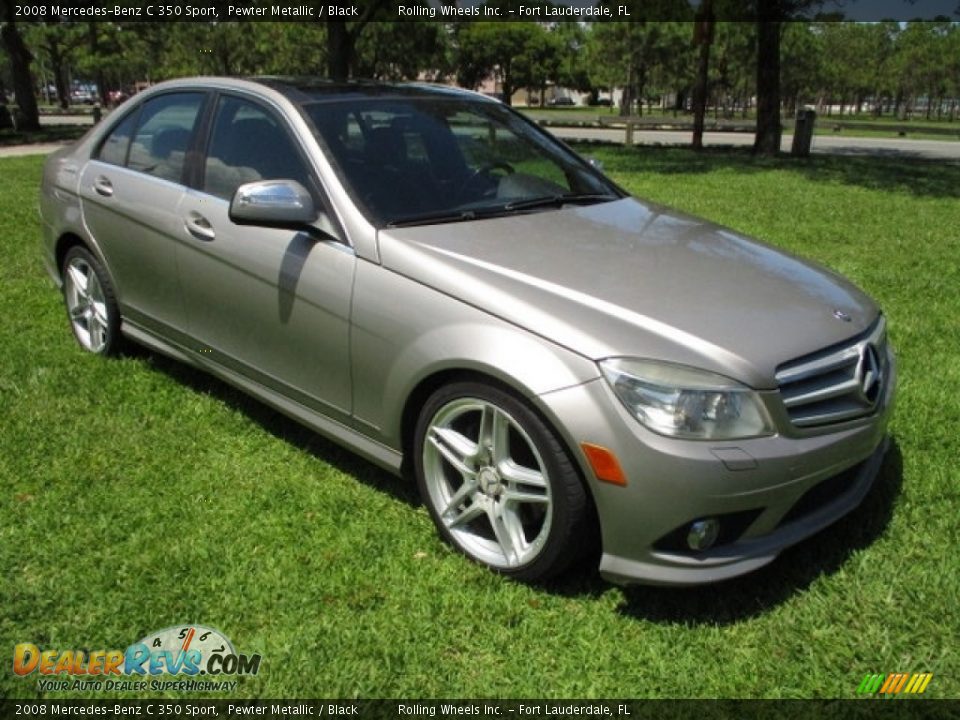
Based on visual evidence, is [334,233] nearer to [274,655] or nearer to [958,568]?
[274,655]

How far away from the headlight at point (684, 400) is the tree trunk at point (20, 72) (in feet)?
83.0

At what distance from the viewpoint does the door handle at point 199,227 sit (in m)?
3.81

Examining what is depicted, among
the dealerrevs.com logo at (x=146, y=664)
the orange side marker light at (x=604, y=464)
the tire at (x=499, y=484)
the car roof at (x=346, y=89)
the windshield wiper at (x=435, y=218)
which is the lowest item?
the dealerrevs.com logo at (x=146, y=664)

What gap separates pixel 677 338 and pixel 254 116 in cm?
225

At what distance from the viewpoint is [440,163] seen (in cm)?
377

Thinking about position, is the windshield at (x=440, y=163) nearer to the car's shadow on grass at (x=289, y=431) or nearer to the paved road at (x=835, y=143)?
the car's shadow on grass at (x=289, y=431)

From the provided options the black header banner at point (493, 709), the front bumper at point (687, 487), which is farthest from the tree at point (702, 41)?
the black header banner at point (493, 709)

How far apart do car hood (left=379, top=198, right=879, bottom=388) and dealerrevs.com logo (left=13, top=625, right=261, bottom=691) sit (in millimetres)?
1354

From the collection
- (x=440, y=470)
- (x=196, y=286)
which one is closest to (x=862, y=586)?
(x=440, y=470)

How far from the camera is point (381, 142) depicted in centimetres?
371

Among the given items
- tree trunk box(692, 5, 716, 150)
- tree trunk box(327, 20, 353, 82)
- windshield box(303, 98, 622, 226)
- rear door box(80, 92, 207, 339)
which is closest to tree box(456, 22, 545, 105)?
tree trunk box(327, 20, 353, 82)

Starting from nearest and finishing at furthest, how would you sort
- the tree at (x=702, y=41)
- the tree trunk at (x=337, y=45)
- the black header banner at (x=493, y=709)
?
1. the black header banner at (x=493, y=709)
2. the tree at (x=702, y=41)
3. the tree trunk at (x=337, y=45)

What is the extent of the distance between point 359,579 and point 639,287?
4.57 ft

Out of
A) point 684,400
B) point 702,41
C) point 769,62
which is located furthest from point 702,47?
point 684,400
